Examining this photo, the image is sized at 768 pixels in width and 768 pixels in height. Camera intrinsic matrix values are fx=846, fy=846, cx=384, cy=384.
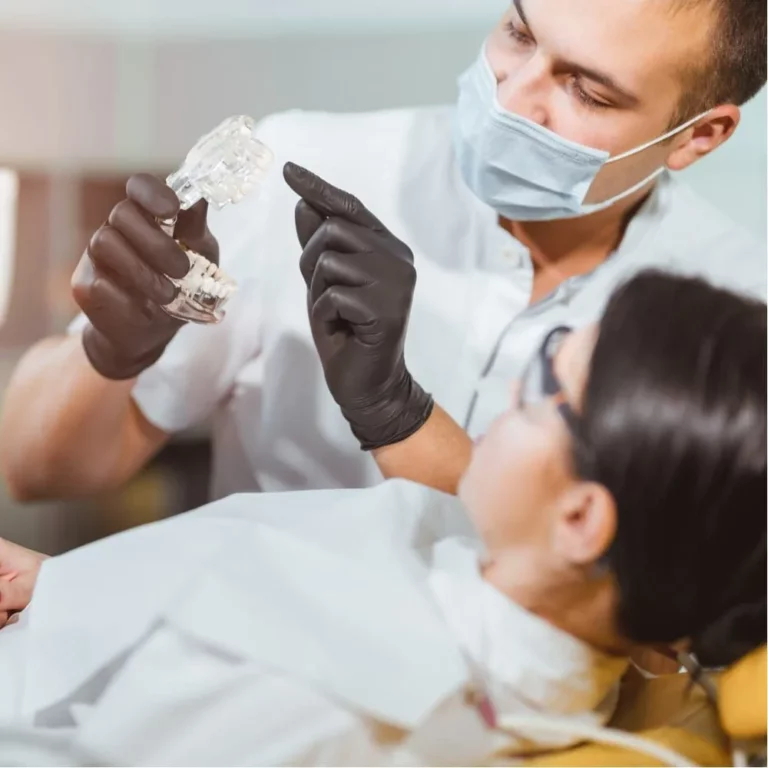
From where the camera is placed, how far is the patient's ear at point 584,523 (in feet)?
2.64

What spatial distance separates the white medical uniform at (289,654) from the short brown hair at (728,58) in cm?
55

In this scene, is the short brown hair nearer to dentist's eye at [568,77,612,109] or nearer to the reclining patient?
dentist's eye at [568,77,612,109]

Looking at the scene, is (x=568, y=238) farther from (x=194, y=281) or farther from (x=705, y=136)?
(x=194, y=281)

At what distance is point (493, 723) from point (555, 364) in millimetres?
355

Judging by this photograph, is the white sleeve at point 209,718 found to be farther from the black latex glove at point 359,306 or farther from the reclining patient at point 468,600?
the black latex glove at point 359,306

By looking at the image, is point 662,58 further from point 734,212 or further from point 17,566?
point 17,566

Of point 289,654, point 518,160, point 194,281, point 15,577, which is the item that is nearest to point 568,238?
point 518,160

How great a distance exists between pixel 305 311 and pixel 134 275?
20 cm

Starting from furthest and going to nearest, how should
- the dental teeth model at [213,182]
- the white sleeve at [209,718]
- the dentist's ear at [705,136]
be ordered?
1. the dentist's ear at [705,136]
2. the dental teeth model at [213,182]
3. the white sleeve at [209,718]

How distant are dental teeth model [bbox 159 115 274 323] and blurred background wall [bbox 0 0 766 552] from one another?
133mm

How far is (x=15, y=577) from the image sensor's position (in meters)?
0.89

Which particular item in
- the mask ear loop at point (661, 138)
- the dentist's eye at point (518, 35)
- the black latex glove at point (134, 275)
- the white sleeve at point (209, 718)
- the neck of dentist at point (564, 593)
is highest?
the dentist's eye at point (518, 35)

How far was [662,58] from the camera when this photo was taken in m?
0.91

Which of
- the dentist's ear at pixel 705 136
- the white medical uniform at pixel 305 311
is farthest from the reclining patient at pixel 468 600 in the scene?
the dentist's ear at pixel 705 136
